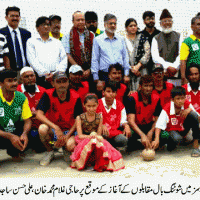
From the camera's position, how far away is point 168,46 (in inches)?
221

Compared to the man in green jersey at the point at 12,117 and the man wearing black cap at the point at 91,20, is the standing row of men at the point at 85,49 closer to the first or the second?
the man wearing black cap at the point at 91,20

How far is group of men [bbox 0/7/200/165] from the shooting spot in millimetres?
4246

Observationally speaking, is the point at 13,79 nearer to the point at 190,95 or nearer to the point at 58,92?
the point at 58,92

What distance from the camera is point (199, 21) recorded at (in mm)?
5418

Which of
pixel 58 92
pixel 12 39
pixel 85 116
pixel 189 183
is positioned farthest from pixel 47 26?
pixel 189 183

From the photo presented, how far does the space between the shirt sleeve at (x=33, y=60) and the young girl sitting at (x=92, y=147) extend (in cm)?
137

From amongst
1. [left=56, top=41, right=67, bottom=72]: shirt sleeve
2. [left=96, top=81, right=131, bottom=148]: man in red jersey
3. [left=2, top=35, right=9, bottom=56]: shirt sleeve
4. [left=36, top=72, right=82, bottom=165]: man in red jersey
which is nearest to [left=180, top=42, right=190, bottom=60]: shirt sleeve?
[left=96, top=81, right=131, bottom=148]: man in red jersey

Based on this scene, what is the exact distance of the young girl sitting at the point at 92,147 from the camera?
12.5ft

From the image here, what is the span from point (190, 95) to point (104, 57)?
1.56m

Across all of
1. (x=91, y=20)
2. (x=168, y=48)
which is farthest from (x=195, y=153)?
(x=91, y=20)

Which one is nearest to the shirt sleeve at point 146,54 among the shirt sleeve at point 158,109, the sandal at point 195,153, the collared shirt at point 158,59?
the collared shirt at point 158,59

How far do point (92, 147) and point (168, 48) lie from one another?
2.66 meters

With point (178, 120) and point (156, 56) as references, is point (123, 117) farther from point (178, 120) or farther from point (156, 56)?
point (156, 56)

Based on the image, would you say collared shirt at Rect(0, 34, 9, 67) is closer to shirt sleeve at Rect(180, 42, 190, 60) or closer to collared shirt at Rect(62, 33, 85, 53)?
collared shirt at Rect(62, 33, 85, 53)
